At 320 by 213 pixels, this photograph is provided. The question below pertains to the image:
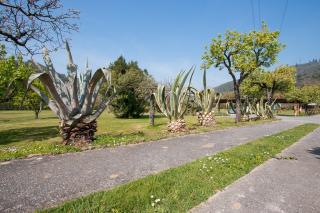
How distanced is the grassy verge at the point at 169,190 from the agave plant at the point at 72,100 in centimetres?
370

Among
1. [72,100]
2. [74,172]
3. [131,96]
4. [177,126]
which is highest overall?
[131,96]

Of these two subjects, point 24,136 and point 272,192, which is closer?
point 272,192

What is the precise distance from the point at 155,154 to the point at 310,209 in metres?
3.80

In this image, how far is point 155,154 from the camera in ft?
20.9

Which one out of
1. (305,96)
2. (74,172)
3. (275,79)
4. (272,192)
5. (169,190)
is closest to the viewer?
(169,190)

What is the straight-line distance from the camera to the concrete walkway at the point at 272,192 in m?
3.30

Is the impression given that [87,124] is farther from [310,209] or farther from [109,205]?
[310,209]

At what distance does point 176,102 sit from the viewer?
11492 mm

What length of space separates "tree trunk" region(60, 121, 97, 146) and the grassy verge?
11.7 ft

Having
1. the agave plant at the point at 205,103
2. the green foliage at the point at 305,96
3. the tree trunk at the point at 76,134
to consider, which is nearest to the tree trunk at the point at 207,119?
the agave plant at the point at 205,103

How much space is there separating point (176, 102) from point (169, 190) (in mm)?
7925

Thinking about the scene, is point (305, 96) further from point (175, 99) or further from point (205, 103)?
point (175, 99)

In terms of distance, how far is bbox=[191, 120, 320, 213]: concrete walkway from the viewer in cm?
330

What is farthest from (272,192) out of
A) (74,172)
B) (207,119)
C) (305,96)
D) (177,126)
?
(305,96)
